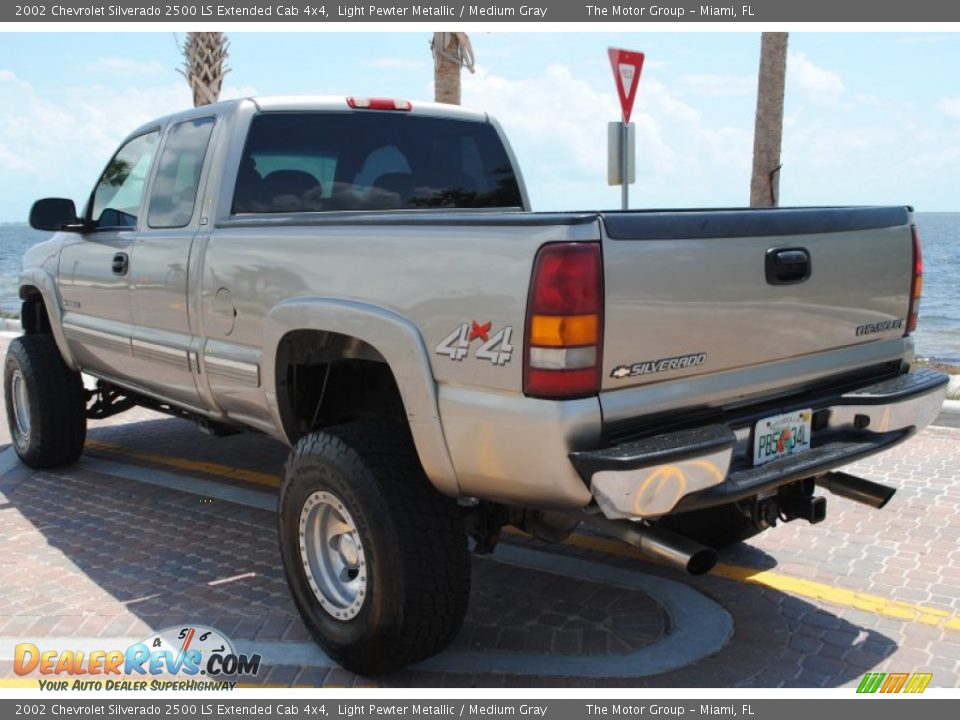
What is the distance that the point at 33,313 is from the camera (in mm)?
6004

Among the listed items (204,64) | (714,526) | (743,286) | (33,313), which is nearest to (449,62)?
(204,64)

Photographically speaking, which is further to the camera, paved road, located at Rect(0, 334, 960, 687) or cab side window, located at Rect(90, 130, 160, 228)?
cab side window, located at Rect(90, 130, 160, 228)

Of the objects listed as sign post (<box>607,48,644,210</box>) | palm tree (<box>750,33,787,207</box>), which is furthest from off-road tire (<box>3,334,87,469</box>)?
palm tree (<box>750,33,787,207</box>)

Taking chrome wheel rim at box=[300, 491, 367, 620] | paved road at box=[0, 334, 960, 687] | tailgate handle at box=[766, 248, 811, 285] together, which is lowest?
paved road at box=[0, 334, 960, 687]

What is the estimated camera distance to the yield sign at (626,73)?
7199 millimetres

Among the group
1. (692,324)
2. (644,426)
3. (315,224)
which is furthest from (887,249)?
(315,224)

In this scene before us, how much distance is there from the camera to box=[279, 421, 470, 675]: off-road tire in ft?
9.82

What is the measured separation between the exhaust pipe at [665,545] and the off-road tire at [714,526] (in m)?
1.25

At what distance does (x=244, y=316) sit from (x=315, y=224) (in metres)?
0.54

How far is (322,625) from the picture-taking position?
3.32m

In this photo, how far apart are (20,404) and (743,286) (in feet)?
16.7

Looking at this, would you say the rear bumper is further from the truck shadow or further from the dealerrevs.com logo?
the dealerrevs.com logo

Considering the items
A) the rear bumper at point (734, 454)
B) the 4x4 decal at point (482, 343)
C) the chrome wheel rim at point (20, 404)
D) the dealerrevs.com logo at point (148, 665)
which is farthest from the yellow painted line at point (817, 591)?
the chrome wheel rim at point (20, 404)

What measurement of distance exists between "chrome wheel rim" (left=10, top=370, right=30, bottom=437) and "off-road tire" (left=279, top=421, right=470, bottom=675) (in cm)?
357
